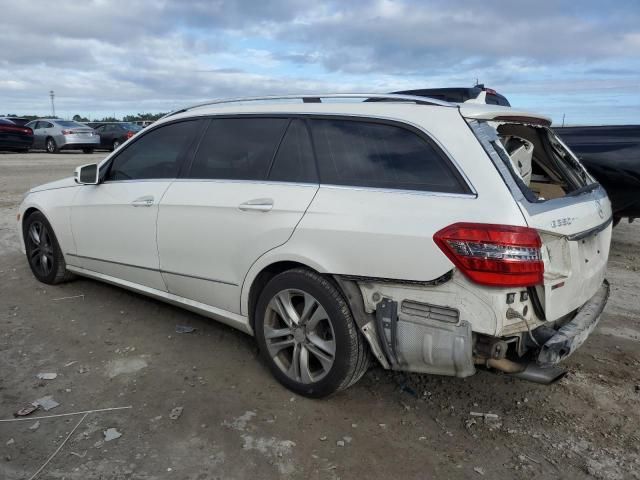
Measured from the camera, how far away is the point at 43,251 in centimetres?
551

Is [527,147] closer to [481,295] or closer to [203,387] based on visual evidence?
[481,295]

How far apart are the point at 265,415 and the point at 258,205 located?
124 centimetres

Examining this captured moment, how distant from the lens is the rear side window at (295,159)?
3.41 metres

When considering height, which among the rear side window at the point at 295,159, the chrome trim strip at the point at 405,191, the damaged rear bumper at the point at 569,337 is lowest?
the damaged rear bumper at the point at 569,337

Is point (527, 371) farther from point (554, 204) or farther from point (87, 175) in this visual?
point (87, 175)

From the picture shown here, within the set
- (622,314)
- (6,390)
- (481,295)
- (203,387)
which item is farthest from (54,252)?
(622,314)

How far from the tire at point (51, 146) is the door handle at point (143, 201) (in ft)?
71.5

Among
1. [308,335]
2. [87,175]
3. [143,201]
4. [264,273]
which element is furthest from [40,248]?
[308,335]

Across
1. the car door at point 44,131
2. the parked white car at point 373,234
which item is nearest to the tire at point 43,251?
the parked white car at point 373,234

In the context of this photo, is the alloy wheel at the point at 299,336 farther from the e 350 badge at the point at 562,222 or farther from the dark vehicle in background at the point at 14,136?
the dark vehicle in background at the point at 14,136

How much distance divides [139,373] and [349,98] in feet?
7.35

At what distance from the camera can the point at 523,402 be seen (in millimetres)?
3441

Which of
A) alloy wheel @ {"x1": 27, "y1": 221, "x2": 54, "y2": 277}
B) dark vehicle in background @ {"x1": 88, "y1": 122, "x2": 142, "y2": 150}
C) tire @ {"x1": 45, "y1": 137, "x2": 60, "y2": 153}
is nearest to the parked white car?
alloy wheel @ {"x1": 27, "y1": 221, "x2": 54, "y2": 277}

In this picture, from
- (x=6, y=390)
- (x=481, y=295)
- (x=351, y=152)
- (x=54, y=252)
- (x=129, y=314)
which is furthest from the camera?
(x=54, y=252)
